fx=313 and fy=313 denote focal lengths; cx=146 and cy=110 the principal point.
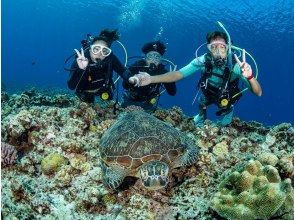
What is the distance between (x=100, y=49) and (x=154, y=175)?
14.2ft

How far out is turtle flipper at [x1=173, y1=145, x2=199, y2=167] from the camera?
12.8ft

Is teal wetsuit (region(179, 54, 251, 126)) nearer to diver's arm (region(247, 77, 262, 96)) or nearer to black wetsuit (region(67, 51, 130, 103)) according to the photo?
diver's arm (region(247, 77, 262, 96))

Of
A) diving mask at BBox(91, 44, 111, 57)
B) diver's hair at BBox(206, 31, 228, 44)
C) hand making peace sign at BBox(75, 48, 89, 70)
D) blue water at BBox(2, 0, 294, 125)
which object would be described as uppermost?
diver's hair at BBox(206, 31, 228, 44)

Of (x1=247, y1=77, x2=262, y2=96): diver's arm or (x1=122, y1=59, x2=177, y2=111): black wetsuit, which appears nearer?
(x1=247, y1=77, x2=262, y2=96): diver's arm

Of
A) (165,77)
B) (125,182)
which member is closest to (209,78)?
(165,77)

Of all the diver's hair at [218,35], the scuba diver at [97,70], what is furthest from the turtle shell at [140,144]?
the scuba diver at [97,70]

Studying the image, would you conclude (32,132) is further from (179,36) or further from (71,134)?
(179,36)

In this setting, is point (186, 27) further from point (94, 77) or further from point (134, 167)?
point (134, 167)

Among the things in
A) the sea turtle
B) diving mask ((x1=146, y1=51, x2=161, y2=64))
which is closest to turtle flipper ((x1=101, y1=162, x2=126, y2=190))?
the sea turtle

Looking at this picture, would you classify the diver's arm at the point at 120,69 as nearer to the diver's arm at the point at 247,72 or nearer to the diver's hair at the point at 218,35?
the diver's hair at the point at 218,35

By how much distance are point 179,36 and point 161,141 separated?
5675cm

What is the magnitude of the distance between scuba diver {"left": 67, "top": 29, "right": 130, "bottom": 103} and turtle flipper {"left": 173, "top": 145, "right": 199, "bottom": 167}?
3473 mm

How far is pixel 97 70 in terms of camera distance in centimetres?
715

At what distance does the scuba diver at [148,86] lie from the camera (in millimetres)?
7816
